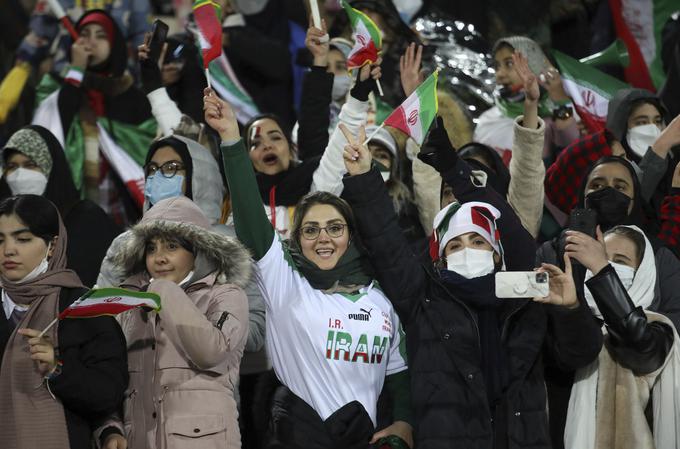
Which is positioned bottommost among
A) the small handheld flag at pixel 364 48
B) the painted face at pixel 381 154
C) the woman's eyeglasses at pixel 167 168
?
the woman's eyeglasses at pixel 167 168

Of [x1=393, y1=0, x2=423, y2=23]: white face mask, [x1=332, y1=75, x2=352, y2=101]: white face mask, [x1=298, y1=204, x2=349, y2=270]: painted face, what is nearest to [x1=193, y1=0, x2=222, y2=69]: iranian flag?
[x1=298, y1=204, x2=349, y2=270]: painted face

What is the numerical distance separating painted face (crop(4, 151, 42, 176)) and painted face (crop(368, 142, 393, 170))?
1.88m

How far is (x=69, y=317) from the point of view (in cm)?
574

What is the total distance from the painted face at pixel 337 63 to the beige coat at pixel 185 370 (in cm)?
331

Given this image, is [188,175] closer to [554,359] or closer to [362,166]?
[362,166]

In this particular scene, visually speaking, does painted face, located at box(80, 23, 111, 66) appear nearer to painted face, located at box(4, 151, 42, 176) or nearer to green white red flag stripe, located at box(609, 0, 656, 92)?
painted face, located at box(4, 151, 42, 176)

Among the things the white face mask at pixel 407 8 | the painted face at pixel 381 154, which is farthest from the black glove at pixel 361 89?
the white face mask at pixel 407 8

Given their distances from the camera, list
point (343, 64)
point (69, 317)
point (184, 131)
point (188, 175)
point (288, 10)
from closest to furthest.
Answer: point (69, 317) < point (188, 175) < point (184, 131) < point (343, 64) < point (288, 10)

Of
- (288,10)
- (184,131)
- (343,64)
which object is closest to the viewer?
(184,131)

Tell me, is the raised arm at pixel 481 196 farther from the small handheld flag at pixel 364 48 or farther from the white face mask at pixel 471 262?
the small handheld flag at pixel 364 48

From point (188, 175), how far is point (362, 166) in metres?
1.33

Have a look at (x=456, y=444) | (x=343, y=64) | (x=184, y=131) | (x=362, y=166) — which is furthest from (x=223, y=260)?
(x=343, y=64)

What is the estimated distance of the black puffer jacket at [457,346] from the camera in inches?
232

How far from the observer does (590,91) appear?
8.76m
